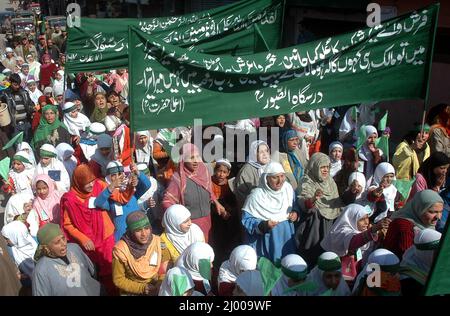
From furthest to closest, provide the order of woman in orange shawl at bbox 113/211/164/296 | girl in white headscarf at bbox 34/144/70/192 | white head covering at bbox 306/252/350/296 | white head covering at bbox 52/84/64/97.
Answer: white head covering at bbox 52/84/64/97
girl in white headscarf at bbox 34/144/70/192
woman in orange shawl at bbox 113/211/164/296
white head covering at bbox 306/252/350/296

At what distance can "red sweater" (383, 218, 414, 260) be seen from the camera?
153 inches

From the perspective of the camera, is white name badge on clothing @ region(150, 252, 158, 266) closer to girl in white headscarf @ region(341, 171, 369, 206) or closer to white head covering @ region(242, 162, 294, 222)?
white head covering @ region(242, 162, 294, 222)

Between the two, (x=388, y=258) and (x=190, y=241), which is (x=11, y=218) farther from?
(x=388, y=258)

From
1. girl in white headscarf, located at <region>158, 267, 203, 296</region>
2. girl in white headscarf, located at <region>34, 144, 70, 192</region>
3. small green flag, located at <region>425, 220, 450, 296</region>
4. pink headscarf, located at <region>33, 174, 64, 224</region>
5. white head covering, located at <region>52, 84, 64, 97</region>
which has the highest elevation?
white head covering, located at <region>52, 84, 64, 97</region>

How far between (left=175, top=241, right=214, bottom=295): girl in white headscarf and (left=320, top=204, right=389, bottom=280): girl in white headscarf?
988 millimetres

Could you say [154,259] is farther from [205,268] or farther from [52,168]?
[52,168]

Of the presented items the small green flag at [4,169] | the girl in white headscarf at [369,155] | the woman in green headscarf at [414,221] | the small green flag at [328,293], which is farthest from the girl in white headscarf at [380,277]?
the small green flag at [4,169]

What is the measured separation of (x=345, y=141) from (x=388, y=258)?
119 inches

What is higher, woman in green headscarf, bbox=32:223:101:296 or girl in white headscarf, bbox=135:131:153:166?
girl in white headscarf, bbox=135:131:153:166

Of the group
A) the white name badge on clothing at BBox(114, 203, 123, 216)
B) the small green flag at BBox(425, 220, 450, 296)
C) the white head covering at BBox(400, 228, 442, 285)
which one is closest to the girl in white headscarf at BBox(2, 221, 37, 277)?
the white name badge on clothing at BBox(114, 203, 123, 216)

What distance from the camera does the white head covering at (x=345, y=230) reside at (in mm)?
4195

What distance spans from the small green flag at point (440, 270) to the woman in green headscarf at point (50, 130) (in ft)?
16.0

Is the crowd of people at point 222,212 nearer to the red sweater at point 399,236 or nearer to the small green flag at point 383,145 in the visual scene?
the red sweater at point 399,236

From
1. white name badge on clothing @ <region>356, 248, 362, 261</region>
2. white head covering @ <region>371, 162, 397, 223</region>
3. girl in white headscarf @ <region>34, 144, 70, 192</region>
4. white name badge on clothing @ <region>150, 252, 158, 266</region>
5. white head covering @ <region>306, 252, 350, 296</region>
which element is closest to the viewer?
white head covering @ <region>306, 252, 350, 296</region>
